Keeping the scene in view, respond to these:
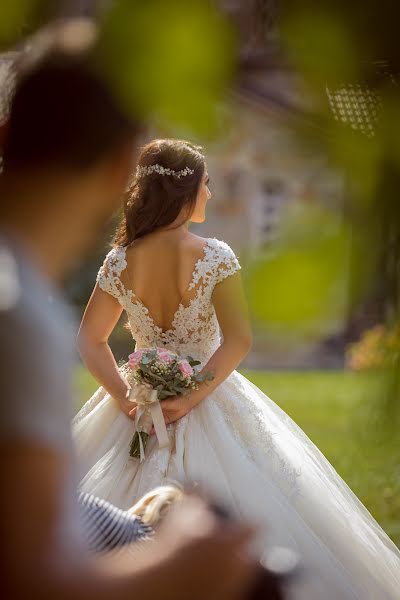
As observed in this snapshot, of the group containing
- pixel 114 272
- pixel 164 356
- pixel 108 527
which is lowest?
pixel 164 356

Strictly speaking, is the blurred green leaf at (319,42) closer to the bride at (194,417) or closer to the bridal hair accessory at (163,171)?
the bride at (194,417)

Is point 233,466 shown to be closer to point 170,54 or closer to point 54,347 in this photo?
point 54,347

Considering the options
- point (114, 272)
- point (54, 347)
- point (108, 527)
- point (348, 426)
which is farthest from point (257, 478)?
point (348, 426)

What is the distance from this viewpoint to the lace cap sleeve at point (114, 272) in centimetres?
367

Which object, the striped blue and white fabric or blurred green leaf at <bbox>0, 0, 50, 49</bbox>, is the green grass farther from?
blurred green leaf at <bbox>0, 0, 50, 49</bbox>

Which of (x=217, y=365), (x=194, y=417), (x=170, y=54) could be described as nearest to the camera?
(x=170, y=54)

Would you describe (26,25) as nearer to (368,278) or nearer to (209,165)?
(209,165)

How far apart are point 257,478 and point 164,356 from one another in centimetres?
62

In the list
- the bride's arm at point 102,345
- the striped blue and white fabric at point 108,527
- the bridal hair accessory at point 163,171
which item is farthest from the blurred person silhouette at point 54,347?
the bride's arm at point 102,345

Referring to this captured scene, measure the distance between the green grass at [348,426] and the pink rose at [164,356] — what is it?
2.07 ft

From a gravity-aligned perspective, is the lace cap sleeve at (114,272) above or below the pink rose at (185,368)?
above

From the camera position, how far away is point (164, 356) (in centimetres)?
361

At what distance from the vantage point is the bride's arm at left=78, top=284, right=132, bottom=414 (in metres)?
3.80

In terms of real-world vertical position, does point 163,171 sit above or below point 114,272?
above
